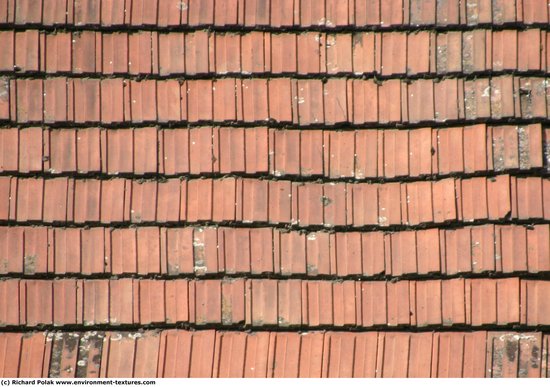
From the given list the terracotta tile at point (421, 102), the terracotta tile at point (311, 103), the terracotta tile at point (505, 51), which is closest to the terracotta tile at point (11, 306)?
the terracotta tile at point (311, 103)

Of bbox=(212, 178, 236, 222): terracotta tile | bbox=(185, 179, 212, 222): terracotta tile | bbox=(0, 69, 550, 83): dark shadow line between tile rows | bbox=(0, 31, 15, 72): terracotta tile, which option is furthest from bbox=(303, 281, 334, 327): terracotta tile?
bbox=(0, 31, 15, 72): terracotta tile

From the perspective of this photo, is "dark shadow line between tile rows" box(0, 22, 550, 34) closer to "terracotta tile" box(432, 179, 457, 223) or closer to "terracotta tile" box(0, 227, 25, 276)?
"terracotta tile" box(432, 179, 457, 223)

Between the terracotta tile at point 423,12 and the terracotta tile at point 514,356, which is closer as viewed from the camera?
the terracotta tile at point 514,356

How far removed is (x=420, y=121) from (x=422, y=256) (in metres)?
0.72

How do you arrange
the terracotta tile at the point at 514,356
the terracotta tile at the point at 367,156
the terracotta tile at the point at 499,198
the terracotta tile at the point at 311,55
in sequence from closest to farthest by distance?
the terracotta tile at the point at 514,356, the terracotta tile at the point at 499,198, the terracotta tile at the point at 367,156, the terracotta tile at the point at 311,55

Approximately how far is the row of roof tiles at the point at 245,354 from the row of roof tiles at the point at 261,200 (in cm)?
59

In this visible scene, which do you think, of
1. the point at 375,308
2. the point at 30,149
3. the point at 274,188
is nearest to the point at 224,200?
the point at 274,188

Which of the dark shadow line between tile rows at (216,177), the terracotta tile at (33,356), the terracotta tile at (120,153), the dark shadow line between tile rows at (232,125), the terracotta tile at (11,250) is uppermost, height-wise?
the dark shadow line between tile rows at (232,125)

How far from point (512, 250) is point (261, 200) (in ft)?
4.31

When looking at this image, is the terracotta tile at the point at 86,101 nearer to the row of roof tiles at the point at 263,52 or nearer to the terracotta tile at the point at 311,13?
the row of roof tiles at the point at 263,52

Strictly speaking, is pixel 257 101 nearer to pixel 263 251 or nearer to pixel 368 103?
pixel 368 103

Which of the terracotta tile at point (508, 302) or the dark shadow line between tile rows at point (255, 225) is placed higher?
the dark shadow line between tile rows at point (255, 225)

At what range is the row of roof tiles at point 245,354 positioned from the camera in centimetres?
431

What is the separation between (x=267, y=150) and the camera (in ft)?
14.8
